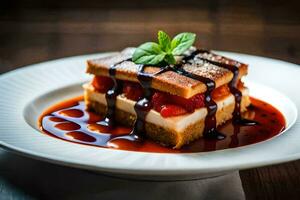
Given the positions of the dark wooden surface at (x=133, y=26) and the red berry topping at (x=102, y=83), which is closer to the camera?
the red berry topping at (x=102, y=83)

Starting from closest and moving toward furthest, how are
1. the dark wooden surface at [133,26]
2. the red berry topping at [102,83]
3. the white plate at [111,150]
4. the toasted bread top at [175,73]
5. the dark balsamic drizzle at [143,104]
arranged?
1. the white plate at [111,150]
2. the toasted bread top at [175,73]
3. the dark balsamic drizzle at [143,104]
4. the red berry topping at [102,83]
5. the dark wooden surface at [133,26]

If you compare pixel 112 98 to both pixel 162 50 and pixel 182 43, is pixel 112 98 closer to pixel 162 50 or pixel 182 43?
pixel 162 50

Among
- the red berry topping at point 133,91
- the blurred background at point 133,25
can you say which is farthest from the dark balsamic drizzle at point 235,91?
the blurred background at point 133,25

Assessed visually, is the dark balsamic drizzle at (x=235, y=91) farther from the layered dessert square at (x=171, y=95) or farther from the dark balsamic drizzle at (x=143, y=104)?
the dark balsamic drizzle at (x=143, y=104)

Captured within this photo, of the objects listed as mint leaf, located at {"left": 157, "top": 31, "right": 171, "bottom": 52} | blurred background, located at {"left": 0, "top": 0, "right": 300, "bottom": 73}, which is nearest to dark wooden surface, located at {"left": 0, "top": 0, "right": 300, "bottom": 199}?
blurred background, located at {"left": 0, "top": 0, "right": 300, "bottom": 73}

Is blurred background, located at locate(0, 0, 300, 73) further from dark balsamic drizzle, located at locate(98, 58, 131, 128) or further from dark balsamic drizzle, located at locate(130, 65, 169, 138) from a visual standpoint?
dark balsamic drizzle, located at locate(130, 65, 169, 138)
